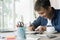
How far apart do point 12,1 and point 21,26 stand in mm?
2000

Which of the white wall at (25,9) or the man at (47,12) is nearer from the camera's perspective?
the man at (47,12)

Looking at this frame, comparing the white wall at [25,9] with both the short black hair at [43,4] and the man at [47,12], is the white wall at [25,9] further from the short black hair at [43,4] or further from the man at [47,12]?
the short black hair at [43,4]

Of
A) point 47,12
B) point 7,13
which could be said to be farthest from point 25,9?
point 47,12

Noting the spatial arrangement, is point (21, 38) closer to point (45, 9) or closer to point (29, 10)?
point (45, 9)

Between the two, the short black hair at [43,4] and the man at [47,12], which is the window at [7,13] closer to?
the man at [47,12]

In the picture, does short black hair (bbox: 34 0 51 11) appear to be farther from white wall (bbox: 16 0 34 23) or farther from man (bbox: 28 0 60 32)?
white wall (bbox: 16 0 34 23)

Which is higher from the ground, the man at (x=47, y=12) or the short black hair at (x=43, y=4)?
the short black hair at (x=43, y=4)

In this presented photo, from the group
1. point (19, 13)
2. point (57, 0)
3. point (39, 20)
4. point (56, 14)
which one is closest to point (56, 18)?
point (56, 14)

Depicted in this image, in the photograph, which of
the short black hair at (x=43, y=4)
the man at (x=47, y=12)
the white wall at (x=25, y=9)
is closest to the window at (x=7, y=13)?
the white wall at (x=25, y=9)

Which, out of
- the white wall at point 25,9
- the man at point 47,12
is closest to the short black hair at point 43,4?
the man at point 47,12

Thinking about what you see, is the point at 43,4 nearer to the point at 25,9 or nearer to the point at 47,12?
the point at 47,12

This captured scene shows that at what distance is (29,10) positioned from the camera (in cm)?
345

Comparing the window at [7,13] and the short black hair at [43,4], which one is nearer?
the short black hair at [43,4]

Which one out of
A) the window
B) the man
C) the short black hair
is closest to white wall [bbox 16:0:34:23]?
the window
